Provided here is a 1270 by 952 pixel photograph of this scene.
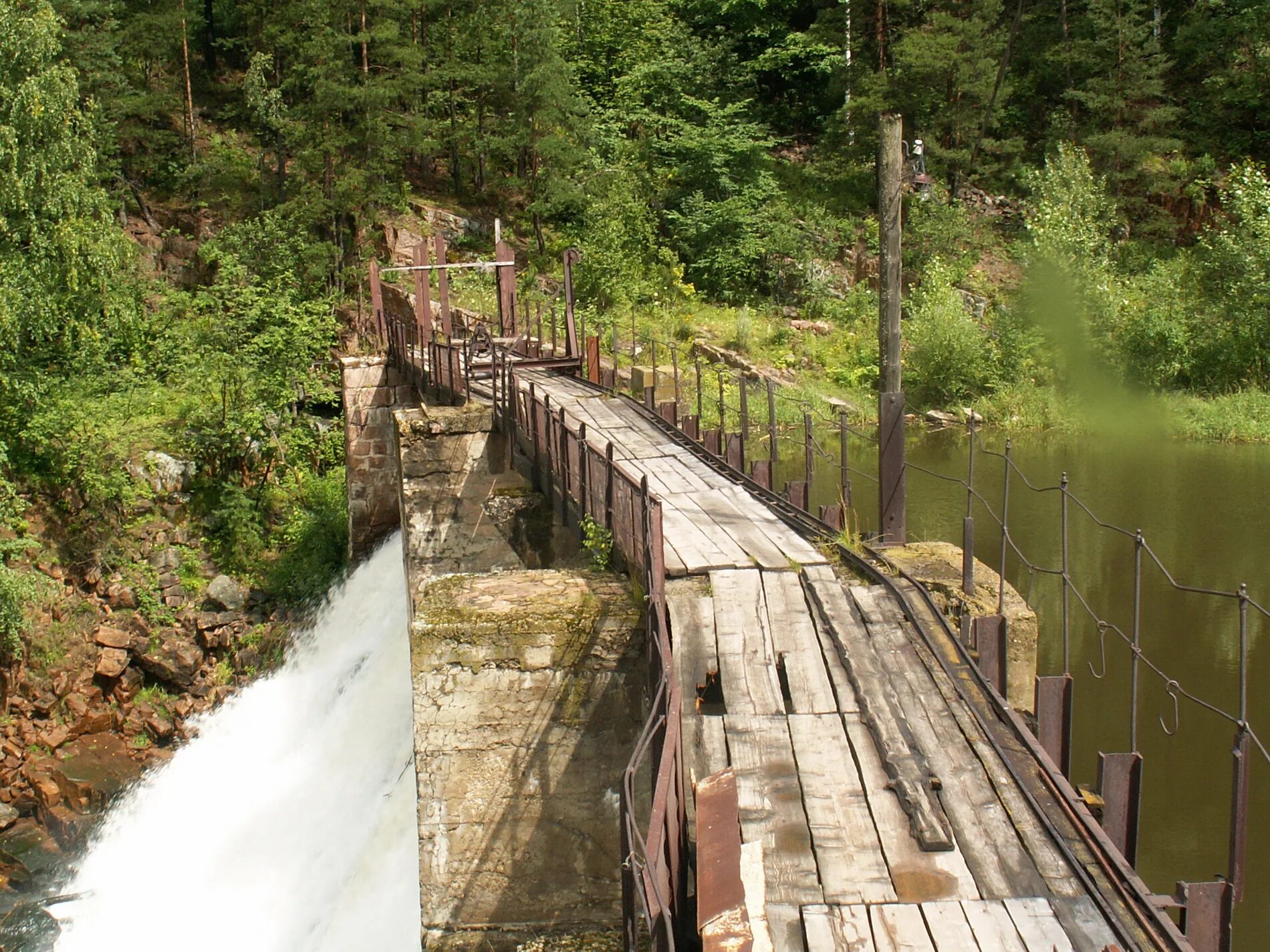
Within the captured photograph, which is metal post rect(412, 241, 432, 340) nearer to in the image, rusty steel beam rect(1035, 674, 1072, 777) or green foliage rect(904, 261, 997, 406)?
green foliage rect(904, 261, 997, 406)

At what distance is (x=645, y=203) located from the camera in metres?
34.7

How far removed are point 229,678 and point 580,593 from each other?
1320 centimetres

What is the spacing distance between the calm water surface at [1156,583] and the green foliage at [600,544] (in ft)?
12.2

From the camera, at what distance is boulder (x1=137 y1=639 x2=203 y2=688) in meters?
18.4

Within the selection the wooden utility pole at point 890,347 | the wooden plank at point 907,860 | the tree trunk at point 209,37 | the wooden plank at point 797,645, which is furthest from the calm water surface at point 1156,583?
the tree trunk at point 209,37

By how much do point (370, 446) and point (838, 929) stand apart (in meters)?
17.8

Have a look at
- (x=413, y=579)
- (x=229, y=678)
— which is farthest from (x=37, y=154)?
(x=413, y=579)

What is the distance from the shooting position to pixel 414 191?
112ft

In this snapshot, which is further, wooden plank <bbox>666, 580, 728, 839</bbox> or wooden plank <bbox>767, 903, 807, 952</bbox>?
wooden plank <bbox>666, 580, 728, 839</bbox>

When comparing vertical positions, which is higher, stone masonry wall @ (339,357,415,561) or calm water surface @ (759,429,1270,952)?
stone masonry wall @ (339,357,415,561)

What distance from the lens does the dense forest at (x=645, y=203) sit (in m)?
22.6

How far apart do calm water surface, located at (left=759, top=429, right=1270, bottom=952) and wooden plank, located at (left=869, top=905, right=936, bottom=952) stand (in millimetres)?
4704

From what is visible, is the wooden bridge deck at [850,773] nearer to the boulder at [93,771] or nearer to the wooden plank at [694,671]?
the wooden plank at [694,671]

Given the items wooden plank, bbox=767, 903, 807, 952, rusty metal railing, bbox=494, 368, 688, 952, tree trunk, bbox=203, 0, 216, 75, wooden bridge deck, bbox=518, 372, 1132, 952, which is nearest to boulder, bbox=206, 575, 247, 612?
rusty metal railing, bbox=494, 368, 688, 952
